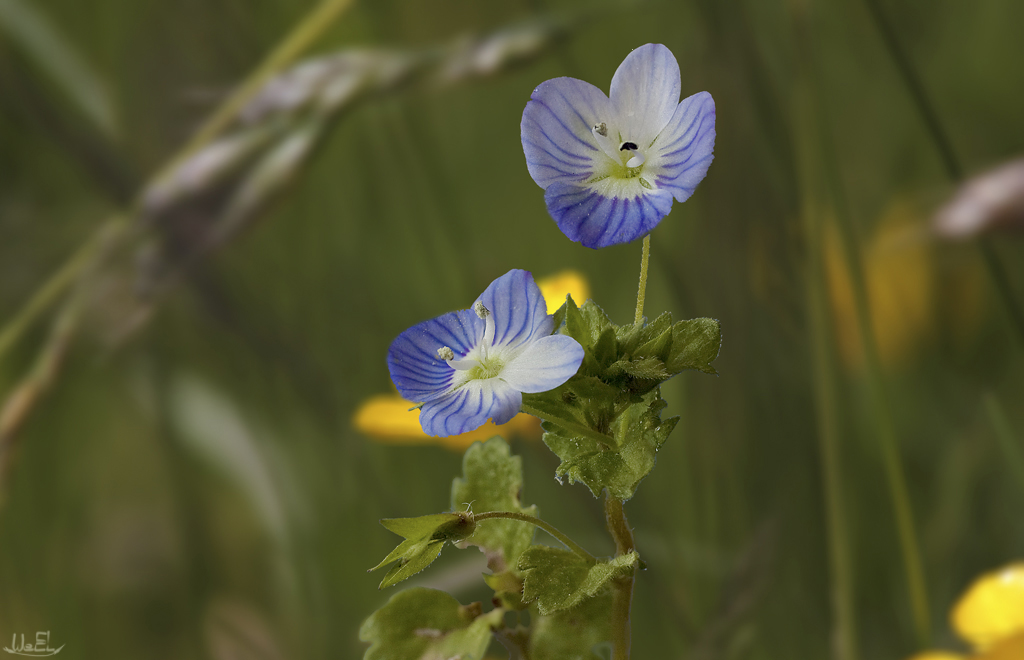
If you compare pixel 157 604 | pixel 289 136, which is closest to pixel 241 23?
pixel 289 136

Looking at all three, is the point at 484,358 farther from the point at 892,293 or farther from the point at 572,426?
the point at 892,293

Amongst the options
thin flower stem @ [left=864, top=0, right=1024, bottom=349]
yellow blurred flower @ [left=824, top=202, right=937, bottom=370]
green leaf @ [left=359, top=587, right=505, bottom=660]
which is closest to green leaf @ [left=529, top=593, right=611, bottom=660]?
green leaf @ [left=359, top=587, right=505, bottom=660]

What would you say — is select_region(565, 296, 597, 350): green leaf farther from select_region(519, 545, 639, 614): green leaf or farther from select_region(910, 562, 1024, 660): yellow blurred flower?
select_region(910, 562, 1024, 660): yellow blurred flower

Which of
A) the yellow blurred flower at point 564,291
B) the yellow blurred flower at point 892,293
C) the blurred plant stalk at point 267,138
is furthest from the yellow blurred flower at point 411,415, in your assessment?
the yellow blurred flower at point 892,293

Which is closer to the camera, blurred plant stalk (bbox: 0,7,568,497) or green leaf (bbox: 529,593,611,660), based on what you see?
green leaf (bbox: 529,593,611,660)

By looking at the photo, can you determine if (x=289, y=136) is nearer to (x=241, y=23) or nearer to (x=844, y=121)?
(x=241, y=23)
